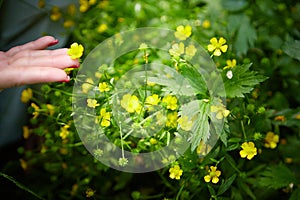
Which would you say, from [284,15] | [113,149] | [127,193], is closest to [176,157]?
[113,149]

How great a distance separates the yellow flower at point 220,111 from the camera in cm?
105

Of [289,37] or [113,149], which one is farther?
[289,37]

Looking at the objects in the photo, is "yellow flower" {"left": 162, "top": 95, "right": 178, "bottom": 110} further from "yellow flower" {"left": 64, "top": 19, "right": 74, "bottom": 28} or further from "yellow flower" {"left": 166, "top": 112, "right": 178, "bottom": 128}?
"yellow flower" {"left": 64, "top": 19, "right": 74, "bottom": 28}

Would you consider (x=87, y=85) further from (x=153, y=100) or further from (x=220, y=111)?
(x=220, y=111)

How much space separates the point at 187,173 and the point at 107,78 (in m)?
0.35

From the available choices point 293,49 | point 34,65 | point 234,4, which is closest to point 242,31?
point 234,4

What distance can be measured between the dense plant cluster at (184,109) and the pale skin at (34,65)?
44 millimetres

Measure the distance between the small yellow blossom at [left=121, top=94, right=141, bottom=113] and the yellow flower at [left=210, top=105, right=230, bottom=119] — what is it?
191mm

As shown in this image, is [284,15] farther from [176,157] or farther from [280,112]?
[176,157]

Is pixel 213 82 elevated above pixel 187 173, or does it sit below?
above

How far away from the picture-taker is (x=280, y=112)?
4.49ft

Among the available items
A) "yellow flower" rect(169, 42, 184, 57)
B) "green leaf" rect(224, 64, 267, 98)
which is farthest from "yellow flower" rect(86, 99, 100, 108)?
"green leaf" rect(224, 64, 267, 98)

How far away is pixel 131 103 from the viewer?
1050 mm

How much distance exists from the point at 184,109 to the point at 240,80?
0.17 meters
